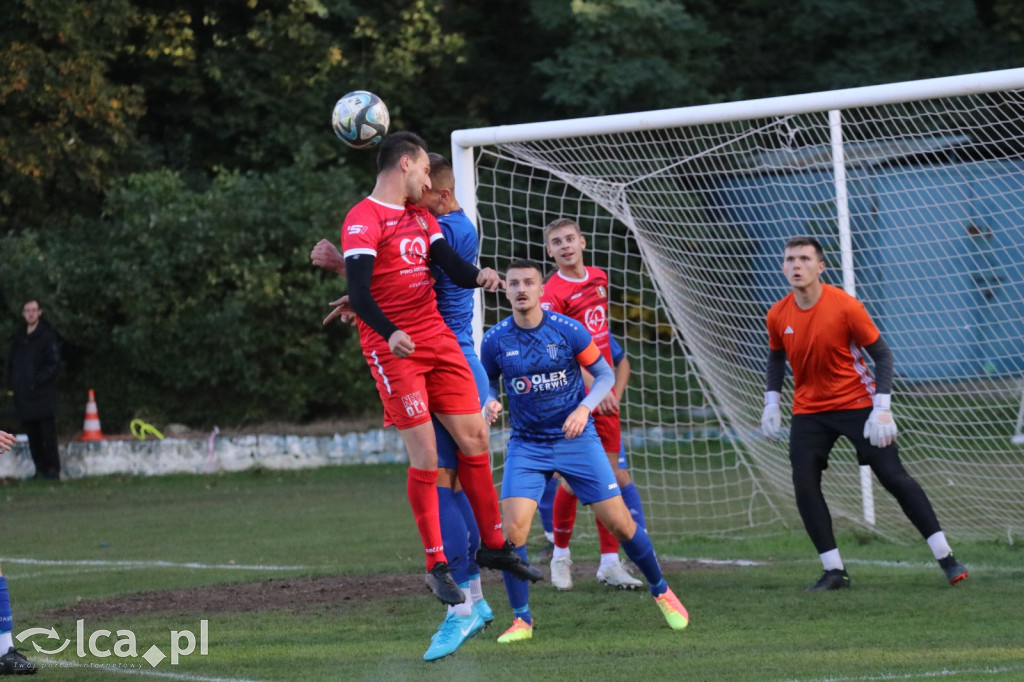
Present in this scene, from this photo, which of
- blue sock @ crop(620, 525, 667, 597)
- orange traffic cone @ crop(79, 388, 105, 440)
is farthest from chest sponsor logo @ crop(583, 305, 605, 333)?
orange traffic cone @ crop(79, 388, 105, 440)

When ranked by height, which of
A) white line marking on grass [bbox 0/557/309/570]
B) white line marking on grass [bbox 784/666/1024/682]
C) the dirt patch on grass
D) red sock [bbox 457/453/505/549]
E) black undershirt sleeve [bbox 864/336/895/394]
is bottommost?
white line marking on grass [bbox 0/557/309/570]

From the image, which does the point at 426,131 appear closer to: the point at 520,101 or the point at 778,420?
the point at 520,101

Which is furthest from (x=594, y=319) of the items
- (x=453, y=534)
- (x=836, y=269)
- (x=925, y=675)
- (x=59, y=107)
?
(x=59, y=107)

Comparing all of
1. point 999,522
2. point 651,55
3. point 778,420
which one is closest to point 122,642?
point 778,420

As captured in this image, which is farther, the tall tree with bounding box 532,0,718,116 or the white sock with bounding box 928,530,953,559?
the tall tree with bounding box 532,0,718,116

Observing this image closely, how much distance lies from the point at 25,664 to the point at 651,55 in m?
18.2

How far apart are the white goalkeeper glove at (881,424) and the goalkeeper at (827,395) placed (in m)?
0.01

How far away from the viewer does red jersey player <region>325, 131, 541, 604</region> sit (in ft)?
20.4

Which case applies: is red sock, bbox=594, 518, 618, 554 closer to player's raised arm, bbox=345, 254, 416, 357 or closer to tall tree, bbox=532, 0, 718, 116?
player's raised arm, bbox=345, 254, 416, 357

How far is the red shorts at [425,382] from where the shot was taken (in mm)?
6230

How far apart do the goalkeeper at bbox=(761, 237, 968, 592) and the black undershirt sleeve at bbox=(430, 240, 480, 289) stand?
2579 mm

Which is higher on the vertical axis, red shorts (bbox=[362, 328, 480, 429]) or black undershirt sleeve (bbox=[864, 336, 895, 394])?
red shorts (bbox=[362, 328, 480, 429])

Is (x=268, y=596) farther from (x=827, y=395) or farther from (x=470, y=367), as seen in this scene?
(x=827, y=395)

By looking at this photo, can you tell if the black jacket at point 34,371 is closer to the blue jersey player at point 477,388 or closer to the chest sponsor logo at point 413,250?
the blue jersey player at point 477,388
